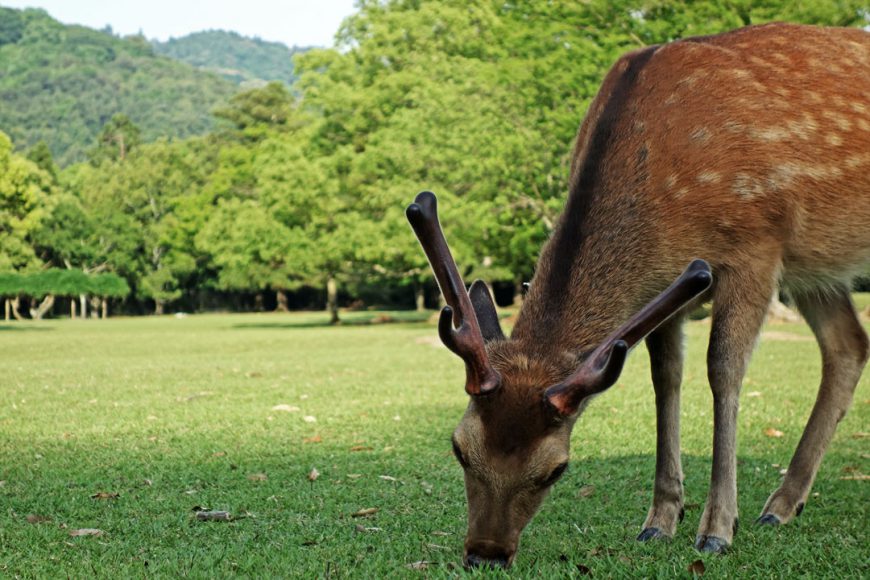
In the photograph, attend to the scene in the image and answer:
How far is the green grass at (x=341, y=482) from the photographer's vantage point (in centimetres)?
433

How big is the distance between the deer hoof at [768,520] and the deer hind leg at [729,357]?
65cm

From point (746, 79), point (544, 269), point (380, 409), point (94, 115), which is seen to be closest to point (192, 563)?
point (544, 269)

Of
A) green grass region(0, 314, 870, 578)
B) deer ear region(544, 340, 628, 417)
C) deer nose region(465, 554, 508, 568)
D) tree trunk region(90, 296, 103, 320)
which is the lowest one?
tree trunk region(90, 296, 103, 320)

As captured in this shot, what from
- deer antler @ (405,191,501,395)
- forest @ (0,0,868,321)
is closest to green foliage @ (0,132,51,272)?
forest @ (0,0,868,321)

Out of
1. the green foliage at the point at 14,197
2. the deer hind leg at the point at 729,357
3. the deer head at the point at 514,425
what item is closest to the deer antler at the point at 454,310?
the deer head at the point at 514,425

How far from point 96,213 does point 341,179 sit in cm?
4027

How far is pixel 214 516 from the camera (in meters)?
5.34

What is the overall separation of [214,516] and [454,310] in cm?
229

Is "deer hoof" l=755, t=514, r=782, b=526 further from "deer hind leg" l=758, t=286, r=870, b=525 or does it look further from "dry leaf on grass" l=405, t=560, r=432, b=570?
"dry leaf on grass" l=405, t=560, r=432, b=570

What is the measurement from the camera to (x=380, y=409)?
10.8 meters

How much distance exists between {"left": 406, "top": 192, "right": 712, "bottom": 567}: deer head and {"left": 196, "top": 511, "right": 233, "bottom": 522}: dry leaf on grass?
2.10 m

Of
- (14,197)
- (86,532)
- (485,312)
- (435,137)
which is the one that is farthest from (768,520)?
(14,197)

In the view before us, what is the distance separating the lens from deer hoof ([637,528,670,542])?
4781 mm

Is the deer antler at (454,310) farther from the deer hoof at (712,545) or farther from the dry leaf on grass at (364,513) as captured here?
the dry leaf on grass at (364,513)
